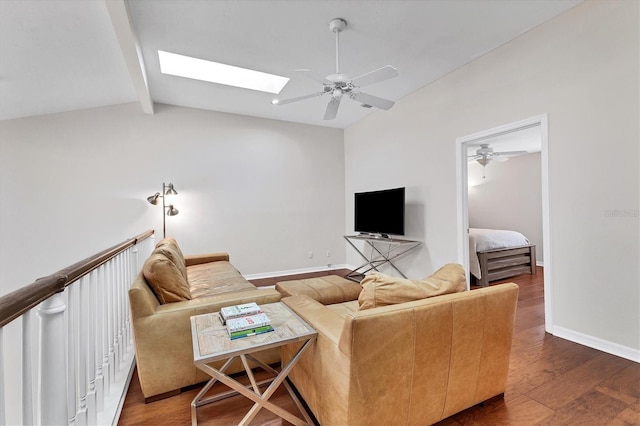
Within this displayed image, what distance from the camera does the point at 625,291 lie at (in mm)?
2266

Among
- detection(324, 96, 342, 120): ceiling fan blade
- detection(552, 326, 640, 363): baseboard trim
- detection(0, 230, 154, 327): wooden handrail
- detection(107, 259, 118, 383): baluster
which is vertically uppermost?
detection(324, 96, 342, 120): ceiling fan blade

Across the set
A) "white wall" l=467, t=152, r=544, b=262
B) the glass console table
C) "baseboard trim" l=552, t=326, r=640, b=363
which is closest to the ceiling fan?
the glass console table

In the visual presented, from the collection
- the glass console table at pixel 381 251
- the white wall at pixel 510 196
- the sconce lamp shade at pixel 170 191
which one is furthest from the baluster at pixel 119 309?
the white wall at pixel 510 196

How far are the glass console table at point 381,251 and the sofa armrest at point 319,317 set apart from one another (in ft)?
7.97

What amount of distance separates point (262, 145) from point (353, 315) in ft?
14.2

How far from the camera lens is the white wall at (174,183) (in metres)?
3.75

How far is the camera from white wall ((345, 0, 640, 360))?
88.0 inches

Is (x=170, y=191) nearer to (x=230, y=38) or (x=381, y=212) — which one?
(x=230, y=38)

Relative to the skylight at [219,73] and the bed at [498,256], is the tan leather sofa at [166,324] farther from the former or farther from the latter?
the bed at [498,256]

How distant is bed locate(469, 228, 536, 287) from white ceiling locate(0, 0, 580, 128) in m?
2.47

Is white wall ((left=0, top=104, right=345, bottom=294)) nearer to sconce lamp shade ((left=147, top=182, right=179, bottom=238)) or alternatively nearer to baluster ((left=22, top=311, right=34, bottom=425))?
sconce lamp shade ((left=147, top=182, right=179, bottom=238))

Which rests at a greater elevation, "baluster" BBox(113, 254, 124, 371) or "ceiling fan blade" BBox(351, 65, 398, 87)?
"ceiling fan blade" BBox(351, 65, 398, 87)

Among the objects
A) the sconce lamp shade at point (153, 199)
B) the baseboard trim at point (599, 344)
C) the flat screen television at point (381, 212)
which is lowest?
the baseboard trim at point (599, 344)

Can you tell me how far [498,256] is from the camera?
180 inches
